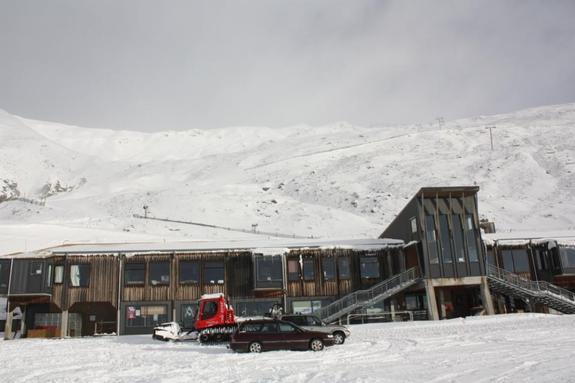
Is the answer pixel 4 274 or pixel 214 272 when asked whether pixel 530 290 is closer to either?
pixel 214 272

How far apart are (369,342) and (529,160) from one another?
278 ft

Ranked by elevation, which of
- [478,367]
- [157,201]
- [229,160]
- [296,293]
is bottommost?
[478,367]

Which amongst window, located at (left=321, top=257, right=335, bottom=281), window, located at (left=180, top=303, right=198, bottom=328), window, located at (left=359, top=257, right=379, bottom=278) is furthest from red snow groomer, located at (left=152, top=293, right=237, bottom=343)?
window, located at (left=359, top=257, right=379, bottom=278)

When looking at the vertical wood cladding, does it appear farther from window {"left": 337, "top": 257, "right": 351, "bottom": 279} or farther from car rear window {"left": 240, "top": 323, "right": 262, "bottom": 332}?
car rear window {"left": 240, "top": 323, "right": 262, "bottom": 332}

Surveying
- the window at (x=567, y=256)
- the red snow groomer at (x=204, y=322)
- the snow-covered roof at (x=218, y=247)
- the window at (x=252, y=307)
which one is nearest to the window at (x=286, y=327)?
the red snow groomer at (x=204, y=322)

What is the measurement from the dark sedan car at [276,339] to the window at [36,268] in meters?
22.0

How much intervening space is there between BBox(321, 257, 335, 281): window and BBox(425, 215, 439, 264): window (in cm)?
753

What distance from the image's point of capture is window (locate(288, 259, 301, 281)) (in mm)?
40219

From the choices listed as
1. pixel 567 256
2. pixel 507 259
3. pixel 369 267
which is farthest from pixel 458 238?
pixel 567 256

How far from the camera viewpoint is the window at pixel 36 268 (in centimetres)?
3816

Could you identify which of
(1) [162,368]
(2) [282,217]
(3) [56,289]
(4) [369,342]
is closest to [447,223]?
(4) [369,342]

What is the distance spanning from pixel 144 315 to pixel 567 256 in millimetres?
33368

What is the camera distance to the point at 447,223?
3816 centimetres

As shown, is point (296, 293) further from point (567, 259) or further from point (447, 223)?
point (567, 259)
